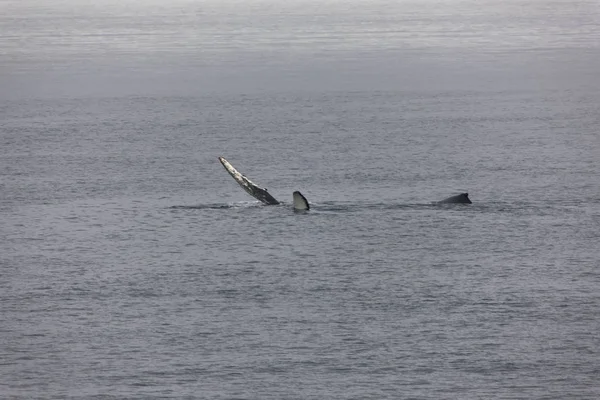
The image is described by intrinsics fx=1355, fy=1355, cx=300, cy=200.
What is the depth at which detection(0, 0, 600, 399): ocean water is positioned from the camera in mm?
30703

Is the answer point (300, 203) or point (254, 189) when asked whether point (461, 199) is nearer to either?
point (300, 203)

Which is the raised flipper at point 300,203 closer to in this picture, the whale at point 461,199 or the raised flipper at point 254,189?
the raised flipper at point 254,189

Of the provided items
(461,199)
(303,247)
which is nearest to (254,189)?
(303,247)

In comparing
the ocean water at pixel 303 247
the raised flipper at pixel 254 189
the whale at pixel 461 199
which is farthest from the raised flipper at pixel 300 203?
the whale at pixel 461 199

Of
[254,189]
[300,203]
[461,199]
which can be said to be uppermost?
[254,189]

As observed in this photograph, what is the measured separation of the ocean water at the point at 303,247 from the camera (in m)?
30.7

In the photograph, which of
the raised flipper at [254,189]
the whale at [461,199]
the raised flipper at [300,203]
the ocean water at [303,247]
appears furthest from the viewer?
the raised flipper at [254,189]

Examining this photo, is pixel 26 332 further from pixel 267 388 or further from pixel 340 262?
pixel 340 262

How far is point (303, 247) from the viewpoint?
42.4 meters

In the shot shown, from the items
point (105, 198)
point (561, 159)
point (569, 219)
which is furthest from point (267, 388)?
point (561, 159)

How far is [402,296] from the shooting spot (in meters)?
36.7

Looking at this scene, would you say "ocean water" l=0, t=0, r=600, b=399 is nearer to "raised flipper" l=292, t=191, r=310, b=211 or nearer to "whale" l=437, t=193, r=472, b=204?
"whale" l=437, t=193, r=472, b=204

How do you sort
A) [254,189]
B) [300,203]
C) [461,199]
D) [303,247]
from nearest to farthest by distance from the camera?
1. [303,247]
2. [300,203]
3. [461,199]
4. [254,189]

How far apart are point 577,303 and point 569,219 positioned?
10.4m
